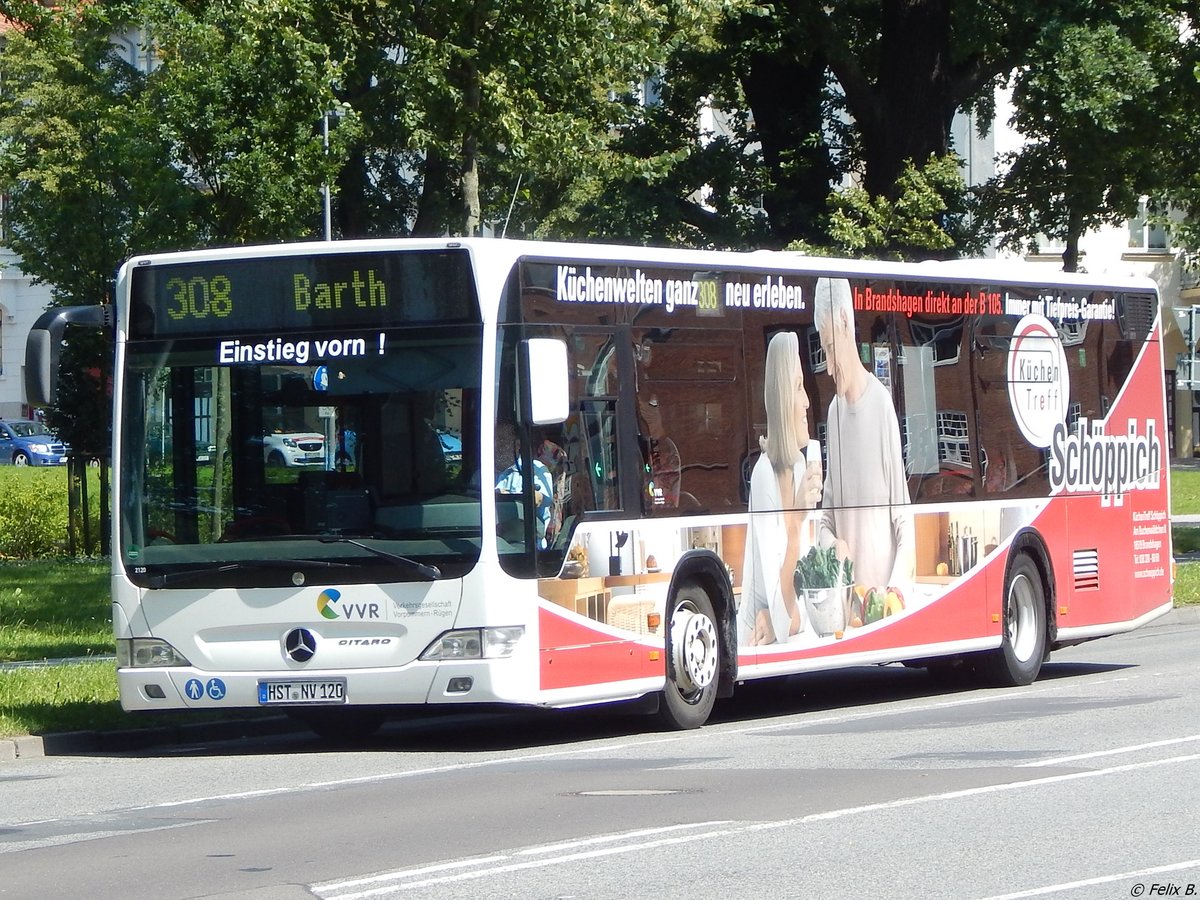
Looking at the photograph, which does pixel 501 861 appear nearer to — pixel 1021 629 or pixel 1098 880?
→ pixel 1098 880

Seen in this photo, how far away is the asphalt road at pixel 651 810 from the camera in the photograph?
7477 millimetres

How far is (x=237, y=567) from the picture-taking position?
11992mm

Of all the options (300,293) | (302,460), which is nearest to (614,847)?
(302,460)

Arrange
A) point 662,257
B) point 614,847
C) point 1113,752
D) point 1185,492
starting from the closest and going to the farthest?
point 614,847 → point 1113,752 → point 662,257 → point 1185,492

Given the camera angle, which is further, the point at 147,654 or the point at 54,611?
the point at 54,611

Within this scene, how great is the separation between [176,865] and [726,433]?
6.02 m

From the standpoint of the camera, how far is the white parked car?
11945 mm

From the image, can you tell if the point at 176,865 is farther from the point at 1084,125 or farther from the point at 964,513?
the point at 1084,125

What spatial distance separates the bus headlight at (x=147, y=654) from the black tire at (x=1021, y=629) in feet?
22.7

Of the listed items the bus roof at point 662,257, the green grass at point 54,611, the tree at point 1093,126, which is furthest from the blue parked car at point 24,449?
the bus roof at point 662,257

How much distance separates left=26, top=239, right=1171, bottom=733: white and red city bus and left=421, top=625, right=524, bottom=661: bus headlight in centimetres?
2

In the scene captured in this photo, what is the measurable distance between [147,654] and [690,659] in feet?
11.1

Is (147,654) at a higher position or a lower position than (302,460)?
lower

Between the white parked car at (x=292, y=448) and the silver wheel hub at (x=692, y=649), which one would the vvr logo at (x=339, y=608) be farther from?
the silver wheel hub at (x=692, y=649)
